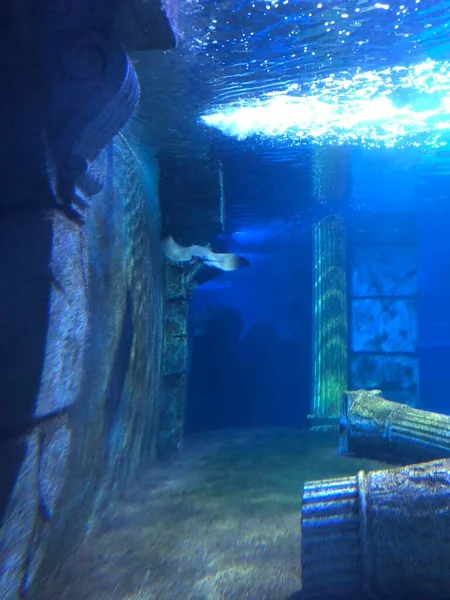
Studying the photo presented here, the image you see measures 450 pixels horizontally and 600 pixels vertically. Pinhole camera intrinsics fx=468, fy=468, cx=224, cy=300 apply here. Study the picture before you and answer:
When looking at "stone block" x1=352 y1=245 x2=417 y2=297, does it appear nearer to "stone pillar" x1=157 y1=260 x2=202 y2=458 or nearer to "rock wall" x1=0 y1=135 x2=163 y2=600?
"stone pillar" x1=157 y1=260 x2=202 y2=458

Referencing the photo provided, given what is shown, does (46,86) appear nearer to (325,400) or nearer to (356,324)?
(325,400)

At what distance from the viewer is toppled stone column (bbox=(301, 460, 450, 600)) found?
2.86 meters

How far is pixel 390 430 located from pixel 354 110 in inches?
177

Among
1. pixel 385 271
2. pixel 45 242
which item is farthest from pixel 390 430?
pixel 385 271

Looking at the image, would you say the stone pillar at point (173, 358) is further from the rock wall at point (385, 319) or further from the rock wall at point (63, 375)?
the rock wall at point (385, 319)

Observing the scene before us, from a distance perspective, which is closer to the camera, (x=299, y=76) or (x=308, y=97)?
(x=299, y=76)

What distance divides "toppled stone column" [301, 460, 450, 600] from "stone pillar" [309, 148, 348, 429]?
716cm

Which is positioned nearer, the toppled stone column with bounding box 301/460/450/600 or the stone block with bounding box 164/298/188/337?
the toppled stone column with bounding box 301/460/450/600

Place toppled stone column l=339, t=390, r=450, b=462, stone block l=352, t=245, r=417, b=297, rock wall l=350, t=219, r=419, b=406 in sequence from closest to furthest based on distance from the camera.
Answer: toppled stone column l=339, t=390, r=450, b=462
rock wall l=350, t=219, r=419, b=406
stone block l=352, t=245, r=417, b=297

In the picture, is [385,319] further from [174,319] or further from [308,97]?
[308,97]

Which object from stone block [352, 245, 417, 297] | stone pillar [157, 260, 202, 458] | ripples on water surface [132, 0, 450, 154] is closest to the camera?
ripples on water surface [132, 0, 450, 154]

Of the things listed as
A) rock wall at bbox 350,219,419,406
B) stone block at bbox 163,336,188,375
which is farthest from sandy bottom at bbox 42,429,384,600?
rock wall at bbox 350,219,419,406

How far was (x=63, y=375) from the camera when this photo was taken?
10.9 feet

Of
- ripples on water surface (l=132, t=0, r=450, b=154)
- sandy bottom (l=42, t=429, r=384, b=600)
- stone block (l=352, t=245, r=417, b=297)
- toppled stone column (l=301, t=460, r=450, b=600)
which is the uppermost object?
ripples on water surface (l=132, t=0, r=450, b=154)
